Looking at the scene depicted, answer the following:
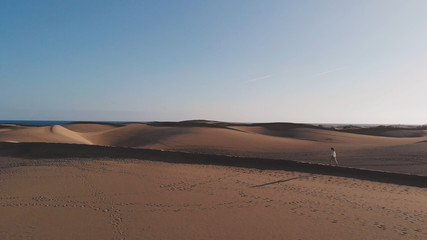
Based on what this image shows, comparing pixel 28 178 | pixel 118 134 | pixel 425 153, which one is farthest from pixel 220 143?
pixel 28 178

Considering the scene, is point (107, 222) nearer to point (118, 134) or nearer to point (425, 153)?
point (425, 153)

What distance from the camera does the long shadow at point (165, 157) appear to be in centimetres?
1125

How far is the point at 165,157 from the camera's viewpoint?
1334cm

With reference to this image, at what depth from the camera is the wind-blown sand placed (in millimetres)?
5336

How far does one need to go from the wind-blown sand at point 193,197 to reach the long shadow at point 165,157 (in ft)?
0.16

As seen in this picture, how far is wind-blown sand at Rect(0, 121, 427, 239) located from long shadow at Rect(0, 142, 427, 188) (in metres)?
0.05

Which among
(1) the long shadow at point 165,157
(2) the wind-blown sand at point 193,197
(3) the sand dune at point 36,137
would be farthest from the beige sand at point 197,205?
(3) the sand dune at point 36,137

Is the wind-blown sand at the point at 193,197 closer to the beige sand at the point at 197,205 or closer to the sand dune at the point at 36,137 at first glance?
the beige sand at the point at 197,205

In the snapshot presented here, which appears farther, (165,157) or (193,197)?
(165,157)

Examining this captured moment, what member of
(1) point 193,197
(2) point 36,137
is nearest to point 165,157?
(1) point 193,197

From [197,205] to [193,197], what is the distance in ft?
2.05

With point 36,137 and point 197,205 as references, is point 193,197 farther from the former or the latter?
point 36,137

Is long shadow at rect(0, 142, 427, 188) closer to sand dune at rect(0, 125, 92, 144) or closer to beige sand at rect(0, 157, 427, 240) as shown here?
beige sand at rect(0, 157, 427, 240)

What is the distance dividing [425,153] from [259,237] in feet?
60.9
